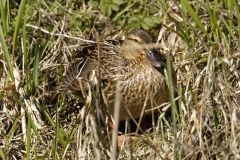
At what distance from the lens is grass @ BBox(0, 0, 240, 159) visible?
3.31 metres

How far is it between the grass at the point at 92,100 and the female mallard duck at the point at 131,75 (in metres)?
0.17

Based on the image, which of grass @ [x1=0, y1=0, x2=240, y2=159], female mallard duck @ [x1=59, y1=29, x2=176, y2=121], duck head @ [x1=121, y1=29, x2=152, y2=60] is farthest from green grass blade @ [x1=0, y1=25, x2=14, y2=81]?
duck head @ [x1=121, y1=29, x2=152, y2=60]

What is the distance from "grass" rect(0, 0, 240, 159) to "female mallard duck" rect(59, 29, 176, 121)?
17 centimetres

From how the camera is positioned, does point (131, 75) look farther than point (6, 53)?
Yes

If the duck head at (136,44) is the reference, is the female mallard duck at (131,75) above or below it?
below

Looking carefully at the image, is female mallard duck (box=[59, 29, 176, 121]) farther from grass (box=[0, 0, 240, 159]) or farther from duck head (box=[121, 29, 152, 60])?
grass (box=[0, 0, 240, 159])

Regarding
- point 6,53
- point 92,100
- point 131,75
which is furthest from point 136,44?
point 92,100

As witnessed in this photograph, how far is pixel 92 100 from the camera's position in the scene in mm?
3285

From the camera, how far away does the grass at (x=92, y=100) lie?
3.31 metres

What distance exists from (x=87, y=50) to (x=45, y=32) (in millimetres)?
331

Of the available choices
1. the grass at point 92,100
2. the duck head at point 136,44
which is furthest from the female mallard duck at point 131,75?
the grass at point 92,100

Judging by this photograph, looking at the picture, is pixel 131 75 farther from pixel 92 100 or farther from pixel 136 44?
pixel 92 100

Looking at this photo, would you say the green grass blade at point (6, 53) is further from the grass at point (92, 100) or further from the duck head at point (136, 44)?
the duck head at point (136, 44)

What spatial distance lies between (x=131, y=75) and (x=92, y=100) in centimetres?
84
